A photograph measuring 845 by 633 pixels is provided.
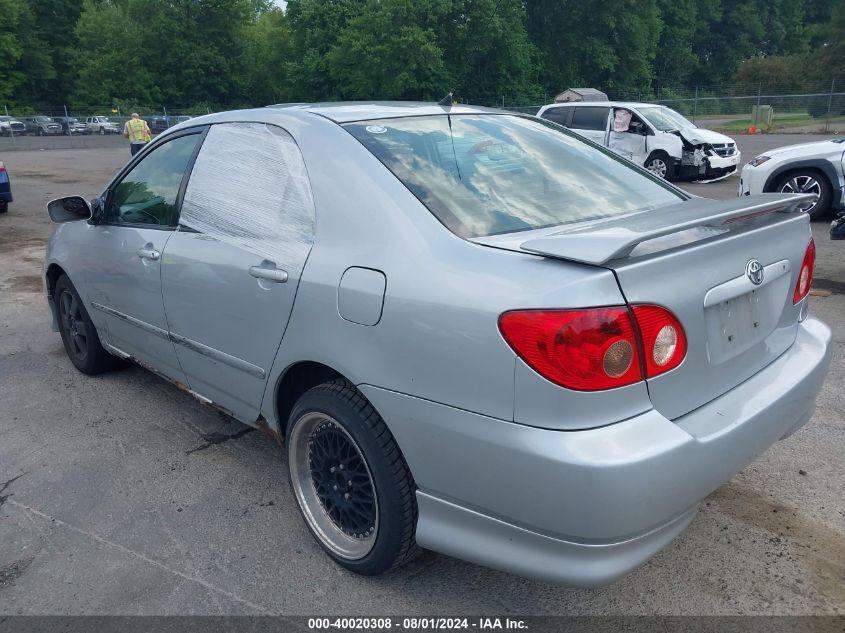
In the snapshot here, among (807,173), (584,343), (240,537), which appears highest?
(584,343)

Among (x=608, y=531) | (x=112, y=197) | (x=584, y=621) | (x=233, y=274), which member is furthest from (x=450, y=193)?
(x=112, y=197)

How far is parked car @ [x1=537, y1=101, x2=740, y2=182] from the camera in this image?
1460 cm

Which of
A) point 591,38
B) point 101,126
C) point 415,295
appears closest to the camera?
point 415,295

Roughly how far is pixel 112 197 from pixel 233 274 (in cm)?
160

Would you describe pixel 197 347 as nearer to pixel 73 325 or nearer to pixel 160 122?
pixel 73 325

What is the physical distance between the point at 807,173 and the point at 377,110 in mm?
8223

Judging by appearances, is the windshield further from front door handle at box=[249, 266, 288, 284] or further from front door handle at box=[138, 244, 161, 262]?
front door handle at box=[249, 266, 288, 284]

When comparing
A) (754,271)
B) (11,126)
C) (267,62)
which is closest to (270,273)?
(754,271)

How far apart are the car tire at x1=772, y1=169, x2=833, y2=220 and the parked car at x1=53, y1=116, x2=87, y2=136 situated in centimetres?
4013

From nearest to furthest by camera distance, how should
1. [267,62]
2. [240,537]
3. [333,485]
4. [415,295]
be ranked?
[415,295]
[333,485]
[240,537]
[267,62]

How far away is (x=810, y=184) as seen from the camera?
30.5 feet

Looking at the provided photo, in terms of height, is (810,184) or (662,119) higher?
(662,119)

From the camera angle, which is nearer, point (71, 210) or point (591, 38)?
point (71, 210)

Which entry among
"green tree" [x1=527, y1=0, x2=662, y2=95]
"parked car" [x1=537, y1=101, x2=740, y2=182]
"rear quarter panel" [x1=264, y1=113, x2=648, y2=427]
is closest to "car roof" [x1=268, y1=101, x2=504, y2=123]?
"rear quarter panel" [x1=264, y1=113, x2=648, y2=427]
